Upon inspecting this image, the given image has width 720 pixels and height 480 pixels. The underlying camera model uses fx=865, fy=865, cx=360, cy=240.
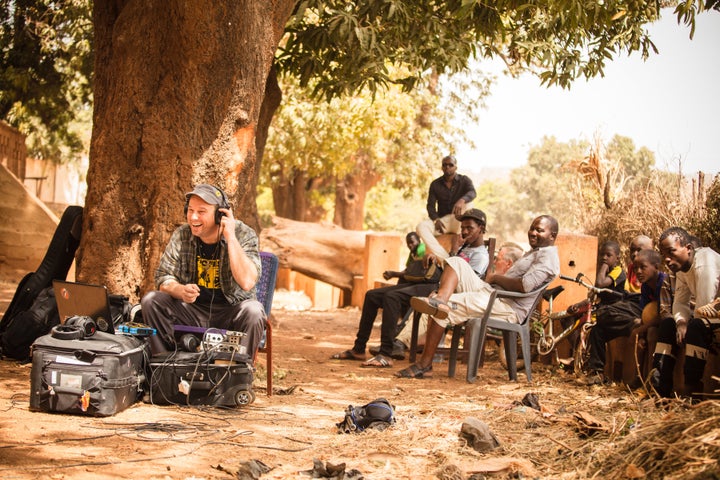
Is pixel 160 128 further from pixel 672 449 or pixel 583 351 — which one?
pixel 672 449

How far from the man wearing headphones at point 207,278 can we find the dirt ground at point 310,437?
0.64 metres

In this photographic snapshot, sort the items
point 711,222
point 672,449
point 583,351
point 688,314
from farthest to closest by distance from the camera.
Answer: point 711,222
point 583,351
point 688,314
point 672,449

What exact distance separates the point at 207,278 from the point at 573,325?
13.3 feet

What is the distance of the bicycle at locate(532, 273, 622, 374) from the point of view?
839 cm

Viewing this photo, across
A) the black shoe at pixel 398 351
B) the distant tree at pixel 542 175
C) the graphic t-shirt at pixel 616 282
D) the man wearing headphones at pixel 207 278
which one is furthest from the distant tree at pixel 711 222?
the distant tree at pixel 542 175

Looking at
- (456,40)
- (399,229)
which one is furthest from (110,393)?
(399,229)

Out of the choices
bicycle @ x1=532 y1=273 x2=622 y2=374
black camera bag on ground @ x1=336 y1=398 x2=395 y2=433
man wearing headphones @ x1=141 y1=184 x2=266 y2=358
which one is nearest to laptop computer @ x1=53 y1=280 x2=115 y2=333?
man wearing headphones @ x1=141 y1=184 x2=266 y2=358

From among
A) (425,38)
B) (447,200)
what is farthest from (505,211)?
(425,38)

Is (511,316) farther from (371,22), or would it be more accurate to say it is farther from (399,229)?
(399,229)

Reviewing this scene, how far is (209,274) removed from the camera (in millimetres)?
6367

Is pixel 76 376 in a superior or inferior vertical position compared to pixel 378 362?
superior

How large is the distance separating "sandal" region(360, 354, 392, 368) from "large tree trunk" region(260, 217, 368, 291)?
262 inches

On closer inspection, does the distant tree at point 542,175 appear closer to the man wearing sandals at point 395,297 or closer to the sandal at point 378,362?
the man wearing sandals at point 395,297

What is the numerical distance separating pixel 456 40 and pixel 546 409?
5557mm
